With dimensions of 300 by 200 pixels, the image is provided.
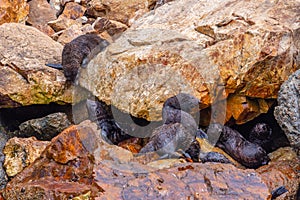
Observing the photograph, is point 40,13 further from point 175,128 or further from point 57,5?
point 175,128

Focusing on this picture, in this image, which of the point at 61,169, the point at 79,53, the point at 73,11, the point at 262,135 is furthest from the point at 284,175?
the point at 73,11

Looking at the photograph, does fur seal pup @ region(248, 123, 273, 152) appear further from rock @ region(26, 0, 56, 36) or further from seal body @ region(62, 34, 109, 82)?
rock @ region(26, 0, 56, 36)

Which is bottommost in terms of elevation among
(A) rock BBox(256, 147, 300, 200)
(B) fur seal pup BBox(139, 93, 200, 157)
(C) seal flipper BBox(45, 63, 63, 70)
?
(A) rock BBox(256, 147, 300, 200)

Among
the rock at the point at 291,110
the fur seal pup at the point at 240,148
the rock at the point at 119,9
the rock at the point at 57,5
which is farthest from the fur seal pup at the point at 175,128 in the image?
the rock at the point at 57,5

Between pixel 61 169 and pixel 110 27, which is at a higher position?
pixel 61 169

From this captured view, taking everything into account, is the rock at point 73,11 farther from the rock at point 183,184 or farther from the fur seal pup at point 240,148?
the rock at point 183,184

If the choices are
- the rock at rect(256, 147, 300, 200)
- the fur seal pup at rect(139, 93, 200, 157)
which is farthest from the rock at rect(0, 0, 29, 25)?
the rock at rect(256, 147, 300, 200)
